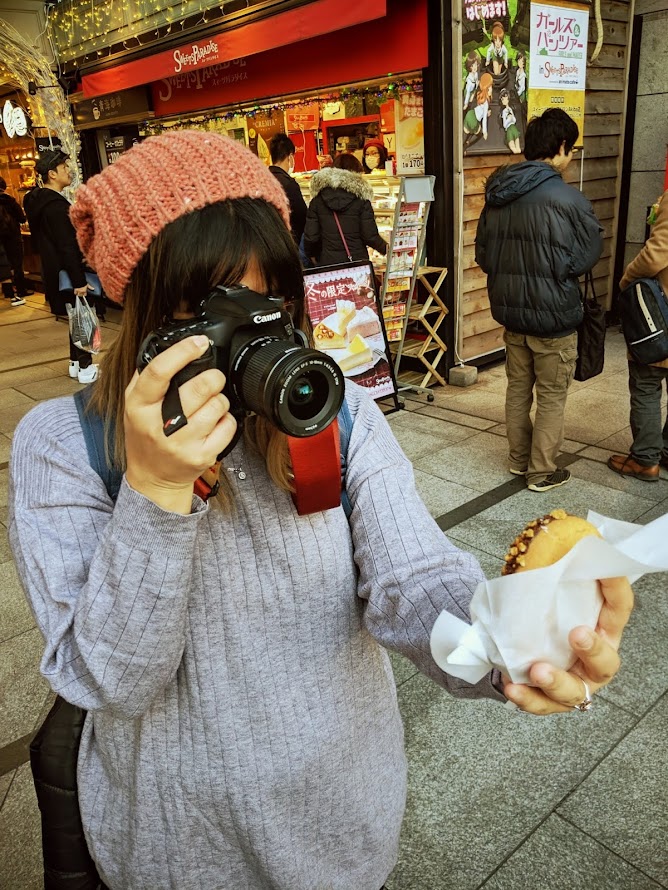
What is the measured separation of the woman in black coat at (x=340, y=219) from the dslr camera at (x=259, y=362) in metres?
4.72

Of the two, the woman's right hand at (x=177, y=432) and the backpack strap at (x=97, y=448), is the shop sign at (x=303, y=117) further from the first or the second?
the woman's right hand at (x=177, y=432)

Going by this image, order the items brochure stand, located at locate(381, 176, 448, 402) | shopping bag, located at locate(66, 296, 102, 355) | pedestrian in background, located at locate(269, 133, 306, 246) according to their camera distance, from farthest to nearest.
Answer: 1. shopping bag, located at locate(66, 296, 102, 355)
2. pedestrian in background, located at locate(269, 133, 306, 246)
3. brochure stand, located at locate(381, 176, 448, 402)

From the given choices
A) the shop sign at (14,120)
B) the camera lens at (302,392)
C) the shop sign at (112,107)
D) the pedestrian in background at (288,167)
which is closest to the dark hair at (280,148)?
the pedestrian in background at (288,167)

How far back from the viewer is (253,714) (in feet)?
3.18

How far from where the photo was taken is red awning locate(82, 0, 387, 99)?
5.00 metres

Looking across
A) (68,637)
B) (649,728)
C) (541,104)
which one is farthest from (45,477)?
(541,104)

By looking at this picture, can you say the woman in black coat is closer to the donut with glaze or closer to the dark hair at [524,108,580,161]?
the dark hair at [524,108,580,161]

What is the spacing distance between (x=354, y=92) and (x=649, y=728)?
6623mm

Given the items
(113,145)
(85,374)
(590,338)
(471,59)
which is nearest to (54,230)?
(85,374)

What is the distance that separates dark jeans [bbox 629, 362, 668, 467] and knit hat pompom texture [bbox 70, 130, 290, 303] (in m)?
3.65

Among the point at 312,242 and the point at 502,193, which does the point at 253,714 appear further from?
the point at 312,242

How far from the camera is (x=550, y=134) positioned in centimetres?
368

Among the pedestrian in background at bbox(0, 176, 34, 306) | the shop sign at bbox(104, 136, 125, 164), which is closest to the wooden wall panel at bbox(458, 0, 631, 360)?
the shop sign at bbox(104, 136, 125, 164)

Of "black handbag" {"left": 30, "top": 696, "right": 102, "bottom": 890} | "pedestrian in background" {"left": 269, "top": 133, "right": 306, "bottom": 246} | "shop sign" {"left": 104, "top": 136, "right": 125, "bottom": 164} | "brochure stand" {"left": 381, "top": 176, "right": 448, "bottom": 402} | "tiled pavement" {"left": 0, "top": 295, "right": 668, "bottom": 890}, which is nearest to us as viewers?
"black handbag" {"left": 30, "top": 696, "right": 102, "bottom": 890}
